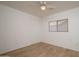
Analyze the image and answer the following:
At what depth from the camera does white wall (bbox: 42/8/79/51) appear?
300cm

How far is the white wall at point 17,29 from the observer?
283 centimetres

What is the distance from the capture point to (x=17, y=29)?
9.83ft

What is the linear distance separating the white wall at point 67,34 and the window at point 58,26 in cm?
12

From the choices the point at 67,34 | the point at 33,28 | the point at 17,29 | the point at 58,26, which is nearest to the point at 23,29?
the point at 17,29

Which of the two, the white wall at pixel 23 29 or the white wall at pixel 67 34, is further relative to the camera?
the white wall at pixel 67 34

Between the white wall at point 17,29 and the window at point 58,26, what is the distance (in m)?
0.45

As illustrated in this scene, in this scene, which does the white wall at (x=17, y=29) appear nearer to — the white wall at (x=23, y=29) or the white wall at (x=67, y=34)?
the white wall at (x=23, y=29)

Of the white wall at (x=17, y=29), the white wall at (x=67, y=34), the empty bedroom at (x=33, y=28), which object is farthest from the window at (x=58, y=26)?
the white wall at (x=17, y=29)

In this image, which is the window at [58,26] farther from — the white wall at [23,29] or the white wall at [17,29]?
the white wall at [17,29]

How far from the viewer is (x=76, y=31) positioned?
3193mm

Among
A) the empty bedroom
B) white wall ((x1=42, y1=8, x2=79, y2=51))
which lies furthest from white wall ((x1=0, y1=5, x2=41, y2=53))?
white wall ((x1=42, y1=8, x2=79, y2=51))

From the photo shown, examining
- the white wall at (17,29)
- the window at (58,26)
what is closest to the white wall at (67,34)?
the window at (58,26)

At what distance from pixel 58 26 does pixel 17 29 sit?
1521 millimetres

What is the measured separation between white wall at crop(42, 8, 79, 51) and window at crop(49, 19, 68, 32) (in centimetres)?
12
